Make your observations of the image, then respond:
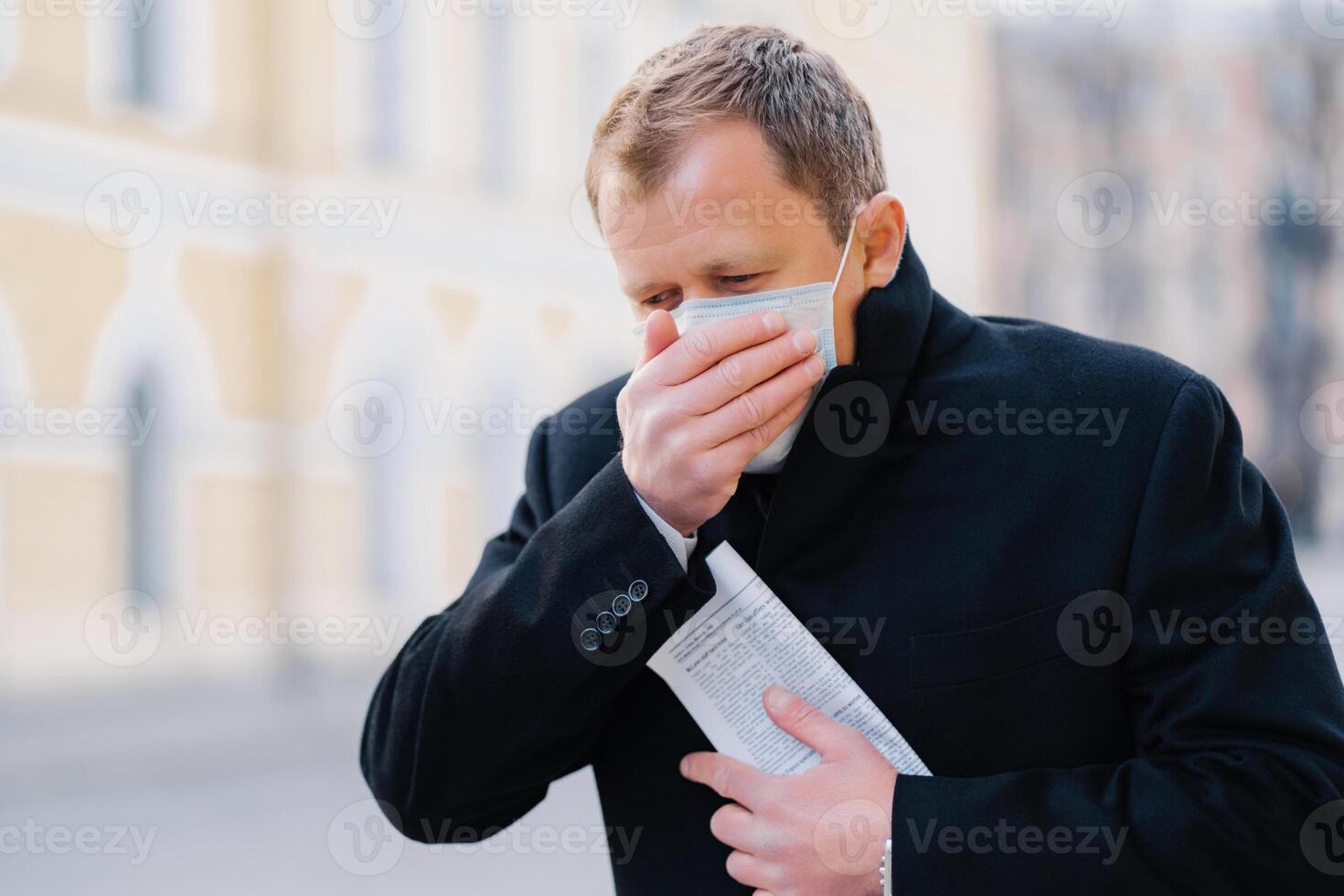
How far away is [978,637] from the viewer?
1759mm

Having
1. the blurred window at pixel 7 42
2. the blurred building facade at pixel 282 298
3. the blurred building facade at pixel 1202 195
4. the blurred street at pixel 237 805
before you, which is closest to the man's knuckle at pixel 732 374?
the blurred street at pixel 237 805

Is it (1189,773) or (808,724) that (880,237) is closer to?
(808,724)

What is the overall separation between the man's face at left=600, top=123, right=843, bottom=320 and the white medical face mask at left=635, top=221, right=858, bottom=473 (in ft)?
0.07

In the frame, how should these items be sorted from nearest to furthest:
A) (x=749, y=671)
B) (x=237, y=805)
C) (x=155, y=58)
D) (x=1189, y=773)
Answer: (x=1189, y=773), (x=749, y=671), (x=237, y=805), (x=155, y=58)

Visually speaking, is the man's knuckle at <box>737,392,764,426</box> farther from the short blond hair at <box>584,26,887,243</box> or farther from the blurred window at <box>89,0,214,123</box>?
the blurred window at <box>89,0,214,123</box>

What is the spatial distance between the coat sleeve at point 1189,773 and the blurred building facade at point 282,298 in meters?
10.7

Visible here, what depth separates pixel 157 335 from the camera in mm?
12352

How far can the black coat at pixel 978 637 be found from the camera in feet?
5.23

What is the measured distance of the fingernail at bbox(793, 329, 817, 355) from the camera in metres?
1.69

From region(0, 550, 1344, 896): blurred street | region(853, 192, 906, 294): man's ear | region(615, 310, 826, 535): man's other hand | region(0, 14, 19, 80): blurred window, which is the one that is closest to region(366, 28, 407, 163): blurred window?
region(0, 14, 19, 80): blurred window

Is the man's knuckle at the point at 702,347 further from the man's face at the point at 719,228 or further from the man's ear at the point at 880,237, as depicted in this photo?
the man's ear at the point at 880,237

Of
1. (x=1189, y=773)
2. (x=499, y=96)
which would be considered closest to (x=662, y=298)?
(x=1189, y=773)

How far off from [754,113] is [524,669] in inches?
32.6

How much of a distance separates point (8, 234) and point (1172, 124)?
28.3 metres
